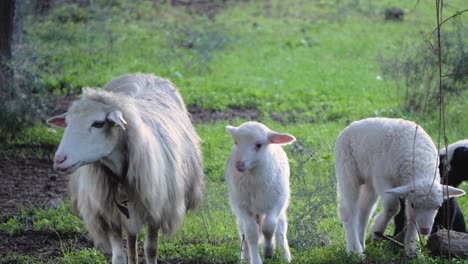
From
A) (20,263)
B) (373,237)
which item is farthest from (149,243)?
(373,237)

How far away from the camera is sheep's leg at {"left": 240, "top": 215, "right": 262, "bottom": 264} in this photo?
6.85 metres

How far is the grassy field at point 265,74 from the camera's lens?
8.18 metres

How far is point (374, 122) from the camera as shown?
7508mm

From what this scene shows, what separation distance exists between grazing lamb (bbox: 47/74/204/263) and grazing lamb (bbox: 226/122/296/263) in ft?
1.58

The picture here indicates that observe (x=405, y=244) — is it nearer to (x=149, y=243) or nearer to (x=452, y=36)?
(x=149, y=243)

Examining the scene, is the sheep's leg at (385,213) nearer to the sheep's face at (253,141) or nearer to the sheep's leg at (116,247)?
the sheep's face at (253,141)

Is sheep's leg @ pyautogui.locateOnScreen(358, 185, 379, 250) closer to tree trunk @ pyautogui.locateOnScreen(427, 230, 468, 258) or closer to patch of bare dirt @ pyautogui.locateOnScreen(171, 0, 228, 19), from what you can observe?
tree trunk @ pyautogui.locateOnScreen(427, 230, 468, 258)

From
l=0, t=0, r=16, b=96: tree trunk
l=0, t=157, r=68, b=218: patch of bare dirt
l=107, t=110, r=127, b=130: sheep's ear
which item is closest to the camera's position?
l=107, t=110, r=127, b=130: sheep's ear

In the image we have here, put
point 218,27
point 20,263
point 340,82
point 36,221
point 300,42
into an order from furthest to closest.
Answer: point 218,27
point 300,42
point 340,82
point 36,221
point 20,263

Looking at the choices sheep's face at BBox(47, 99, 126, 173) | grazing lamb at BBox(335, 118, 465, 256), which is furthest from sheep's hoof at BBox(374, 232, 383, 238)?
sheep's face at BBox(47, 99, 126, 173)

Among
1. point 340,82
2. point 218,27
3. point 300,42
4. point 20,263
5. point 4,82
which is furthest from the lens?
point 218,27

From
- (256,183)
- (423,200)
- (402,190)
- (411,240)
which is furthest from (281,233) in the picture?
(423,200)

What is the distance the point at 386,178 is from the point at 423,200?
613mm

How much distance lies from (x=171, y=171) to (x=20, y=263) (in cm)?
169
